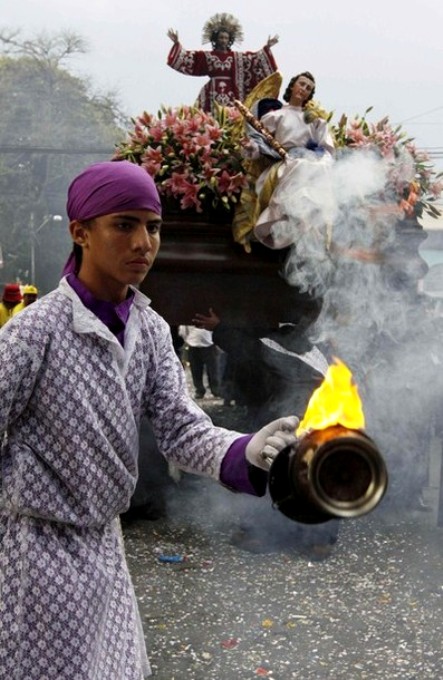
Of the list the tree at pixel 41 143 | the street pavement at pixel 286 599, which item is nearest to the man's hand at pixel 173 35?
the street pavement at pixel 286 599

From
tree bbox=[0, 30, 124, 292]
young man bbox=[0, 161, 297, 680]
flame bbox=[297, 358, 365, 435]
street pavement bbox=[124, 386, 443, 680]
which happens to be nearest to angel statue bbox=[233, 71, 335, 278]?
street pavement bbox=[124, 386, 443, 680]

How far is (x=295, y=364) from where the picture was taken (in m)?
6.11

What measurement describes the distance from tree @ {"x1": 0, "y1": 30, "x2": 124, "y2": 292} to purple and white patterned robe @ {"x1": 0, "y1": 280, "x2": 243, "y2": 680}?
23.0 meters

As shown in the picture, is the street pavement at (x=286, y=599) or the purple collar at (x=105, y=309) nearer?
the purple collar at (x=105, y=309)

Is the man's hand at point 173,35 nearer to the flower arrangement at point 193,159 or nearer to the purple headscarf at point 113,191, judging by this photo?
the flower arrangement at point 193,159

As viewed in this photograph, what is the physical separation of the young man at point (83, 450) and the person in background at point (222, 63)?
190 inches

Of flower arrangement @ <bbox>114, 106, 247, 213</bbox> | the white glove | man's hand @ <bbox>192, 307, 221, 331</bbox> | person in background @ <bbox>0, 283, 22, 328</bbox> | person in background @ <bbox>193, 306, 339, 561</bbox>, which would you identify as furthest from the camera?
person in background @ <bbox>0, 283, 22, 328</bbox>

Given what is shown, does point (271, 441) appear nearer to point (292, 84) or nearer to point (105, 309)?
point (105, 309)

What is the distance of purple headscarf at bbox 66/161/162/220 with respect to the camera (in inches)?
100

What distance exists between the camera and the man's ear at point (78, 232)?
2.63 m

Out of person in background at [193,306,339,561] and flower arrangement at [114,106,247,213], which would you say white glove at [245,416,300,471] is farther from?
flower arrangement at [114,106,247,213]

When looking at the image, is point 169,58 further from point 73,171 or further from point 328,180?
point 73,171

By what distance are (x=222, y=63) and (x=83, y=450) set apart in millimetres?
5342

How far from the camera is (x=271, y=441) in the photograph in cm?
238
